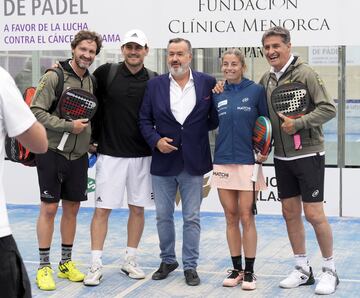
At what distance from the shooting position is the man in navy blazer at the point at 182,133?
5105 millimetres

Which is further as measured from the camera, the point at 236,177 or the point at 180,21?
the point at 180,21

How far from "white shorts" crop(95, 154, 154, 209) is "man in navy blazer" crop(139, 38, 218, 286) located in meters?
0.10

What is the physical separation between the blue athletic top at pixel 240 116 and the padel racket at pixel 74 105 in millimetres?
939

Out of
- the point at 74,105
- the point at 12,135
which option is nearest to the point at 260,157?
the point at 74,105

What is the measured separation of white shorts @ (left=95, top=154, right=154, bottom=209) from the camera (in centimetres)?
523

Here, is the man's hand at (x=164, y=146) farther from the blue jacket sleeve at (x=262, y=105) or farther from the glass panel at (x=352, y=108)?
the glass panel at (x=352, y=108)

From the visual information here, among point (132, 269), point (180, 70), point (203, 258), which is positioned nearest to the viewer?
point (180, 70)

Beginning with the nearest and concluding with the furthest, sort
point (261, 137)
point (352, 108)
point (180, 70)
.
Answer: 1. point (261, 137)
2. point (180, 70)
3. point (352, 108)

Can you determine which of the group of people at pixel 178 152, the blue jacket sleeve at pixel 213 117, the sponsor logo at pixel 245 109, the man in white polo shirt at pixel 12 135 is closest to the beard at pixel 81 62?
the group of people at pixel 178 152

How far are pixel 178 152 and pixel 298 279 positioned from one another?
1.25 meters

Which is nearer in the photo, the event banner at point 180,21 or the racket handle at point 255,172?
the racket handle at point 255,172

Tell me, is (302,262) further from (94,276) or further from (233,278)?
(94,276)

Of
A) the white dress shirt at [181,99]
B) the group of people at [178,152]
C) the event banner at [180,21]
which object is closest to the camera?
the group of people at [178,152]

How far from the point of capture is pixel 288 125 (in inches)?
188
